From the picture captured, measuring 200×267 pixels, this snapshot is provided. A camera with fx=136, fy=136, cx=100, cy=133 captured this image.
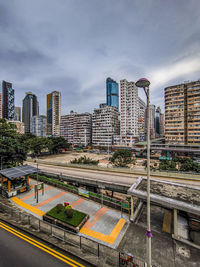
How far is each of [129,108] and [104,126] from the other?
22.4 m

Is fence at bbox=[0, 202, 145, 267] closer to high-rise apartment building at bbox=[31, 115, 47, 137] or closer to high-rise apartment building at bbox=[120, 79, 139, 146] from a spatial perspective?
high-rise apartment building at bbox=[120, 79, 139, 146]

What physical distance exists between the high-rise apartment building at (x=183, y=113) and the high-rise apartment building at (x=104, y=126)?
36253 mm

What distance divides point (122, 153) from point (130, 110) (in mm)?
58599

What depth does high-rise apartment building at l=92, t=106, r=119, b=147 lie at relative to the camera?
317 ft

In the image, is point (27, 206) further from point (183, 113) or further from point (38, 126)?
point (38, 126)

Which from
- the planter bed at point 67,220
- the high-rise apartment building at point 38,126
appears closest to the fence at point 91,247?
the planter bed at point 67,220

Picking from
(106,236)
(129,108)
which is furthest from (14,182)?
(129,108)

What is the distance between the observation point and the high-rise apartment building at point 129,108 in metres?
96.7

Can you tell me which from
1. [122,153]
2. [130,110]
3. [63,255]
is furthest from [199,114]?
[63,255]

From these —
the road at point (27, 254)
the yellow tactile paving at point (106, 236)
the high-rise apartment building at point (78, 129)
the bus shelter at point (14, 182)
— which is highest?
the high-rise apartment building at point (78, 129)

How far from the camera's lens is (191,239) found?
40.2 ft

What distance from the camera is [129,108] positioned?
98938mm

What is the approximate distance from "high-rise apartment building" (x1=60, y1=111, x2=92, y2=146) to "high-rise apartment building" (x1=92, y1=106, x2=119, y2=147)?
855 centimetres

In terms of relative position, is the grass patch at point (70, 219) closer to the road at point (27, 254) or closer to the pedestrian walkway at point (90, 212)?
the pedestrian walkway at point (90, 212)
